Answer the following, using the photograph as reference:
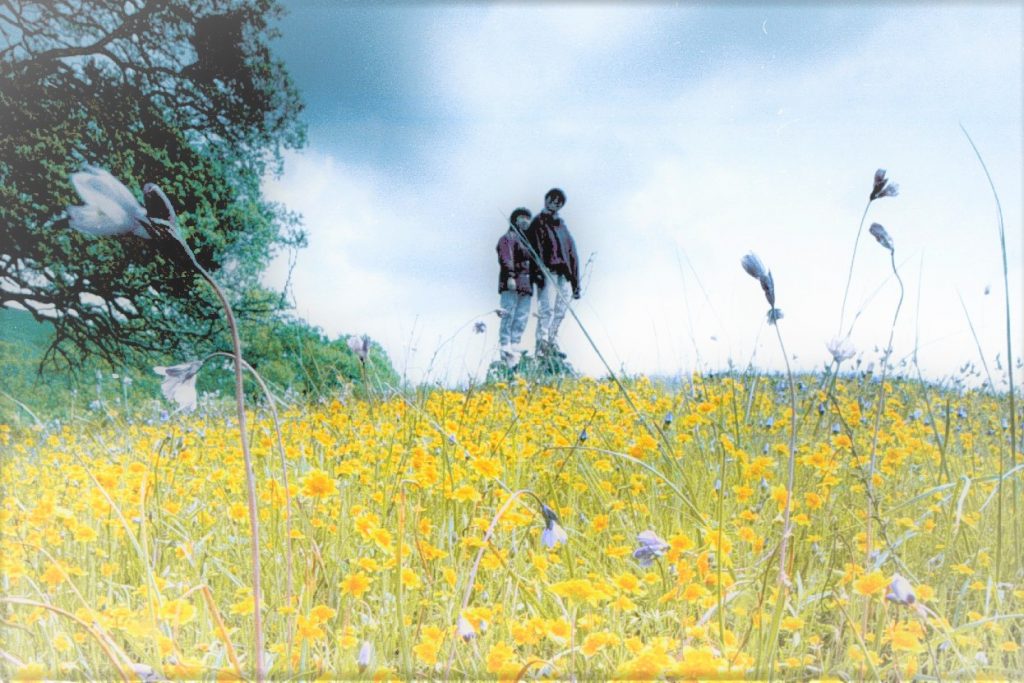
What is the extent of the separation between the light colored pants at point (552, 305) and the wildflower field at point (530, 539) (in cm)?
14

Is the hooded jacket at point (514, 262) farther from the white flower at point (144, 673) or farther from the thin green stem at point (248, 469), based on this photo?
the white flower at point (144, 673)

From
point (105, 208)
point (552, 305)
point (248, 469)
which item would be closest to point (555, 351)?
point (552, 305)

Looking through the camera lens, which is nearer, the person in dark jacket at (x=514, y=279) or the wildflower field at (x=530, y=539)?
the wildflower field at (x=530, y=539)

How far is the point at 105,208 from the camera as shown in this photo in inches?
34.4

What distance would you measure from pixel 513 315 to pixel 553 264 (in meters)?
0.13

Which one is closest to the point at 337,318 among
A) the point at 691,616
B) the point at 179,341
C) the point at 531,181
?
the point at 179,341

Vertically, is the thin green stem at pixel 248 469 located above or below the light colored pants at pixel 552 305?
below

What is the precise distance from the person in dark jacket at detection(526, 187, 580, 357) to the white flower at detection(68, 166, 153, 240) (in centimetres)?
66

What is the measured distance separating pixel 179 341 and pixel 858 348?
1.30 meters

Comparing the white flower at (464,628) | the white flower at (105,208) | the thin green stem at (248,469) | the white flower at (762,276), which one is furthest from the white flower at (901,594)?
the white flower at (105,208)

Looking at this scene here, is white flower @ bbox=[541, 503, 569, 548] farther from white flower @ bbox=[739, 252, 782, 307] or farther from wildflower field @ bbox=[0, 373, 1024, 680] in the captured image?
white flower @ bbox=[739, 252, 782, 307]

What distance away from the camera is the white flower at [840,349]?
122 cm

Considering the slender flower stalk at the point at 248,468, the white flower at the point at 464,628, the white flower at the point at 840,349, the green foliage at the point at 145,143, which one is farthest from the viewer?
the green foliage at the point at 145,143

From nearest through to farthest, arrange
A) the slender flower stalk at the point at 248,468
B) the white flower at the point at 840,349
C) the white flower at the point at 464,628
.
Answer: the slender flower stalk at the point at 248,468, the white flower at the point at 464,628, the white flower at the point at 840,349
